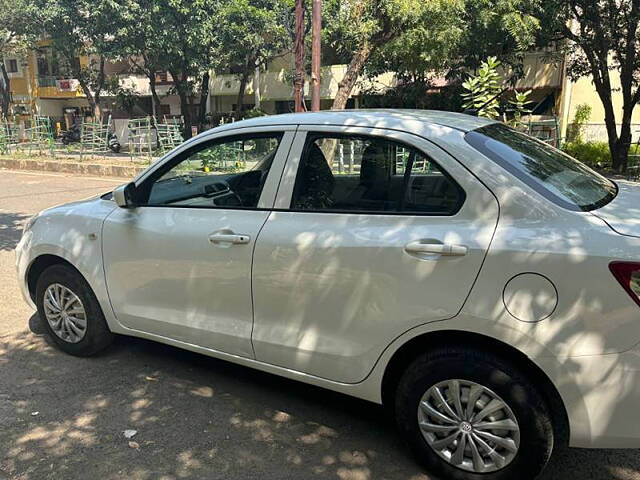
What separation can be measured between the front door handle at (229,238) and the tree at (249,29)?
67.0 ft

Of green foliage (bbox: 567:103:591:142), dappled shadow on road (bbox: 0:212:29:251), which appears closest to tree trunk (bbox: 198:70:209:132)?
green foliage (bbox: 567:103:591:142)

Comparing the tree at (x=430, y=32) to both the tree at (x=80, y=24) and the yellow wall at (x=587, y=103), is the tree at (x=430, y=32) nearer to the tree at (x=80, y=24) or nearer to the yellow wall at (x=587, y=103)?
the yellow wall at (x=587, y=103)

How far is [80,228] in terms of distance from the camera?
3.62m

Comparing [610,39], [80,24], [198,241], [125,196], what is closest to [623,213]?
[198,241]

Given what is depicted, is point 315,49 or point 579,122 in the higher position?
point 315,49

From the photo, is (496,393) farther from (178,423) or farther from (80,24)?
(80,24)

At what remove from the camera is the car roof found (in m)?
2.76

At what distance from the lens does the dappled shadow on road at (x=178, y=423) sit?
2.72 meters

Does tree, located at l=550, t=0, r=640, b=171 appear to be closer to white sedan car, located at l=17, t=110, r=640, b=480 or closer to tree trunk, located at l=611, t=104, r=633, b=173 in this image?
tree trunk, located at l=611, t=104, r=633, b=173

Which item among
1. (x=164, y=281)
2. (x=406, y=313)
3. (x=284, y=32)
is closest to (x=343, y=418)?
(x=406, y=313)

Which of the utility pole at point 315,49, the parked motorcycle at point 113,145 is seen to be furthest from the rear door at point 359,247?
the parked motorcycle at point 113,145

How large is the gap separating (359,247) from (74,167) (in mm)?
16633

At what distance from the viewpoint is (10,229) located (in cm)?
820

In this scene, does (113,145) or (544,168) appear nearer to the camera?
(544,168)
